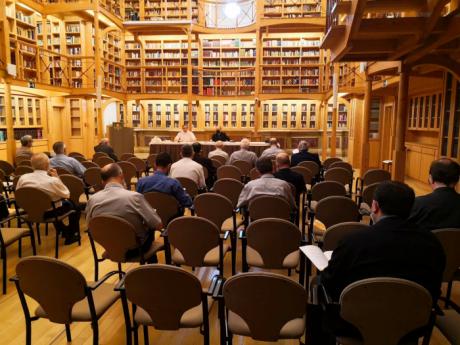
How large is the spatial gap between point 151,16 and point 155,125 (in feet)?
15.8

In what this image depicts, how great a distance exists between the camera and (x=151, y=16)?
16188 mm

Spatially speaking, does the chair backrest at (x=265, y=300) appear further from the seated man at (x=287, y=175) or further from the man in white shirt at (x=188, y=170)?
the man in white shirt at (x=188, y=170)

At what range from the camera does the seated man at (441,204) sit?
2.86m

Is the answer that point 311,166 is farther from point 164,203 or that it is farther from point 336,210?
point 164,203

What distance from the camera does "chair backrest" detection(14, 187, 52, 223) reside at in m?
4.12

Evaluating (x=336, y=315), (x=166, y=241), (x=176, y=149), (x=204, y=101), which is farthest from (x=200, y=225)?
(x=204, y=101)

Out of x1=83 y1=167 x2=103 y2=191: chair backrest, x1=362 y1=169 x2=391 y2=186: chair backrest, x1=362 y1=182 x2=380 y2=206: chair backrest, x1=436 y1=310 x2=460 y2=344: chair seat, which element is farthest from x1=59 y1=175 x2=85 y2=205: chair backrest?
x1=362 y1=169 x2=391 y2=186: chair backrest

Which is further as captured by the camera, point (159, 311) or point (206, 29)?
point (206, 29)

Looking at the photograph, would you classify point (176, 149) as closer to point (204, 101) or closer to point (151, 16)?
point (204, 101)

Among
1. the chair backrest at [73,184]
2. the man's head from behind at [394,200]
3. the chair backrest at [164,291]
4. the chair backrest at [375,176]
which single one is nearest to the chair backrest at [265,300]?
the chair backrest at [164,291]

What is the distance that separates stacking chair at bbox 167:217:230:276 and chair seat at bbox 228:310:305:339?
857 mm

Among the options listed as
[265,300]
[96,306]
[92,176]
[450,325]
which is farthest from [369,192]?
[92,176]

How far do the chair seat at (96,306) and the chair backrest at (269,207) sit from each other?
5.42 ft

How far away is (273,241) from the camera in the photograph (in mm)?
2934
